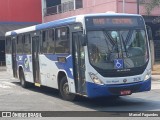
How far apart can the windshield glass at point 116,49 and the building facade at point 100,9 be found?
16.9 m

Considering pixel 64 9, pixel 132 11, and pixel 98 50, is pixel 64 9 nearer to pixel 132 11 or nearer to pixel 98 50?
pixel 132 11

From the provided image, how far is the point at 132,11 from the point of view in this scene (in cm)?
3162

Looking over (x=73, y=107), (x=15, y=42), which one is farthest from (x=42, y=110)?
(x=15, y=42)

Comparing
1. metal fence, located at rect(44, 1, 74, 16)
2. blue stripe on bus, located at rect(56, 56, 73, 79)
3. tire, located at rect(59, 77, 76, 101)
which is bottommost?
tire, located at rect(59, 77, 76, 101)

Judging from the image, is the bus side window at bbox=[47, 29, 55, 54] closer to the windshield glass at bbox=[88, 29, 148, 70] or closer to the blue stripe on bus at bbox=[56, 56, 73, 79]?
the blue stripe on bus at bbox=[56, 56, 73, 79]

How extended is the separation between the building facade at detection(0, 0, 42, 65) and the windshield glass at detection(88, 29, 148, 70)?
32628mm

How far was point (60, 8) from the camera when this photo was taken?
1677 inches

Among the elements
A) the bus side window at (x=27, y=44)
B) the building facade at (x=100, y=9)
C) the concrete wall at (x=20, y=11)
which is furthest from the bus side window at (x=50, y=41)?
the concrete wall at (x=20, y=11)

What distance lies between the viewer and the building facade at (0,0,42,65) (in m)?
44.8

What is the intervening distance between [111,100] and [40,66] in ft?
12.5

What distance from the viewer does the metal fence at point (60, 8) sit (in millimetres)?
40000

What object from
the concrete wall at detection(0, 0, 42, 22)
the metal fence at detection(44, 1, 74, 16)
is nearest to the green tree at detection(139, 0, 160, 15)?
the metal fence at detection(44, 1, 74, 16)

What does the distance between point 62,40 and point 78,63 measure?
1617 mm

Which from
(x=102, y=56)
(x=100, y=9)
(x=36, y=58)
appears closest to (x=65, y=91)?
(x=102, y=56)
